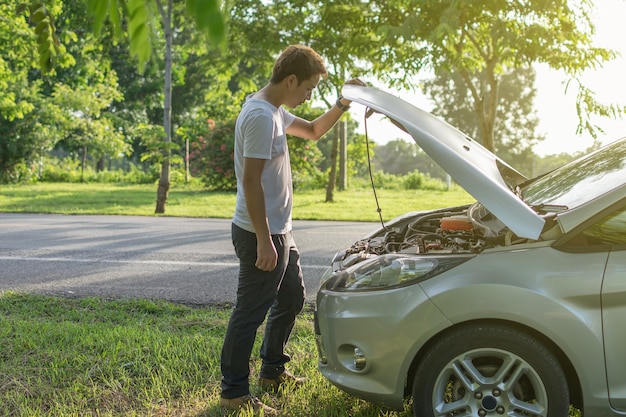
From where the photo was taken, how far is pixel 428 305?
9.10 feet

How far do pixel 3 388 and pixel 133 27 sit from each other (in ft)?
10.3

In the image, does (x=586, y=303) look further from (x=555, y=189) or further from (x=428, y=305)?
(x=555, y=189)

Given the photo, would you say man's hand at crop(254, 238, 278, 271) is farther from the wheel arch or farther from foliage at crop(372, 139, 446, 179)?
foliage at crop(372, 139, 446, 179)

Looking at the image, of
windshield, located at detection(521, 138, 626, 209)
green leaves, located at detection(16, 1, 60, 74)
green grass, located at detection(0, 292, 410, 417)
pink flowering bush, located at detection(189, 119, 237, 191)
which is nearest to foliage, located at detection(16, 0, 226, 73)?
green leaves, located at detection(16, 1, 60, 74)

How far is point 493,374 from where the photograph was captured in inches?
110

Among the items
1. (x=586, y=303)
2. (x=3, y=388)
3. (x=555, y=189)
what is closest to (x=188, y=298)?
(x=3, y=388)

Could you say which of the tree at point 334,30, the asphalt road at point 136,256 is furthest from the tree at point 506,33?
the asphalt road at point 136,256

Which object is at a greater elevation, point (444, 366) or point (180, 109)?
point (180, 109)

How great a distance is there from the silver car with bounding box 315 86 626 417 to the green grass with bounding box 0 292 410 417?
0.60m

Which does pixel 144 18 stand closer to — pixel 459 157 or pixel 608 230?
pixel 459 157

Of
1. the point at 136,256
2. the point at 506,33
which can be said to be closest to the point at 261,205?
the point at 136,256

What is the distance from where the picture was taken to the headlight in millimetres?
2865

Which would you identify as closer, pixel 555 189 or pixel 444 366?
pixel 444 366

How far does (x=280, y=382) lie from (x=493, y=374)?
4.56 ft
